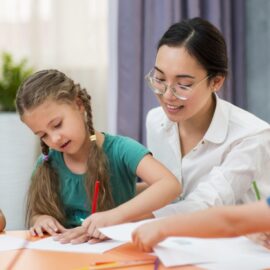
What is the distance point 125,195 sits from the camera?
1.52m

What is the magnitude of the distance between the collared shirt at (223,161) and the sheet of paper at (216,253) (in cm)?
34

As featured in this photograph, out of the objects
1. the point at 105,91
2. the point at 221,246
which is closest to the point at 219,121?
the point at 221,246

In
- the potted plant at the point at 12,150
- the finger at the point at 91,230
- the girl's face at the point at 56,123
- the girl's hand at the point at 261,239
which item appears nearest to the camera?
the girl's hand at the point at 261,239

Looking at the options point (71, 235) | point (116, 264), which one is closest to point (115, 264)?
point (116, 264)

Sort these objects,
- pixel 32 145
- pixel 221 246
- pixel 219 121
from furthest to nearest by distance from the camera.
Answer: pixel 32 145 → pixel 219 121 → pixel 221 246

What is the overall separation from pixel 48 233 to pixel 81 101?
400mm

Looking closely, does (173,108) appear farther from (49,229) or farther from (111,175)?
(49,229)

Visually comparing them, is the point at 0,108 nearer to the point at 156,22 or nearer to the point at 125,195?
the point at 156,22

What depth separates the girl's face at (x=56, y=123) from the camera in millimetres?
1336

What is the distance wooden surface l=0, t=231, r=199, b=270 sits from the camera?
3.08ft

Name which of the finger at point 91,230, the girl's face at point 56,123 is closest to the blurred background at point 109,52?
the girl's face at point 56,123

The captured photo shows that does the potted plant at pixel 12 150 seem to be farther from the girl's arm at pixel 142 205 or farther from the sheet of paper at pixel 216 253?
the sheet of paper at pixel 216 253

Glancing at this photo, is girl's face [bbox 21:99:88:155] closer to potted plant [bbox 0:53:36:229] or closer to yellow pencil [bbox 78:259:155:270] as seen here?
yellow pencil [bbox 78:259:155:270]

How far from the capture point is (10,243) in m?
1.15
